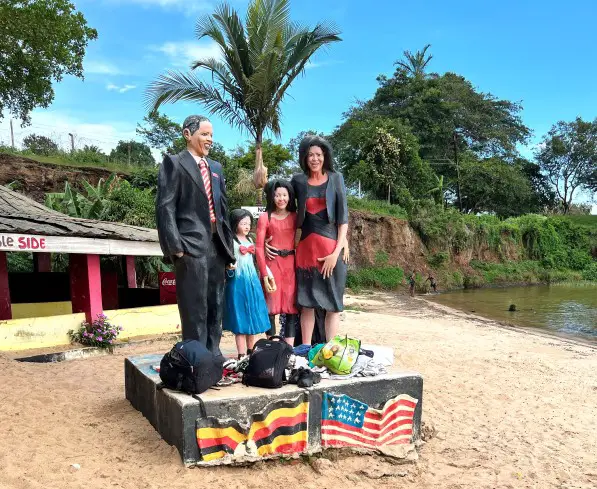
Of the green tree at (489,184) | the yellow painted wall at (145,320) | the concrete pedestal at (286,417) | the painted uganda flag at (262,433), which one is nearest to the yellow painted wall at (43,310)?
the yellow painted wall at (145,320)

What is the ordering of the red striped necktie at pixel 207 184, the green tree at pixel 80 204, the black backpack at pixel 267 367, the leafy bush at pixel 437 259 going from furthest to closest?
the leafy bush at pixel 437 259
the green tree at pixel 80 204
the red striped necktie at pixel 207 184
the black backpack at pixel 267 367

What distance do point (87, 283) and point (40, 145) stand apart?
20406 mm

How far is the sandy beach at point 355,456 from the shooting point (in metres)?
3.42

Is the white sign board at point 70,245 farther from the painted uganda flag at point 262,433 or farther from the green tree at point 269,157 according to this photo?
the green tree at point 269,157

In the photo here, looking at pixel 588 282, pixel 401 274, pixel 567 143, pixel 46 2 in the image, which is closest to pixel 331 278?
pixel 46 2

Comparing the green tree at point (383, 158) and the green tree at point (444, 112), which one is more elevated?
the green tree at point (444, 112)

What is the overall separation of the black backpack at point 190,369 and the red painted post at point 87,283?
5.42m

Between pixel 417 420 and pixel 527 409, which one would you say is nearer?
pixel 417 420

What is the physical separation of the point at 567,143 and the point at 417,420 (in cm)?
4375

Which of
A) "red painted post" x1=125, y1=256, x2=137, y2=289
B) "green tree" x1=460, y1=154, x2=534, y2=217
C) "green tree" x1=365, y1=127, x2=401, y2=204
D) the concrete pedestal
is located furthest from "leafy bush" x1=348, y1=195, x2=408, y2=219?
the concrete pedestal

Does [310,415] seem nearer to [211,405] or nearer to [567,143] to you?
[211,405]

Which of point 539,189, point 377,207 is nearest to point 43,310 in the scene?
point 377,207

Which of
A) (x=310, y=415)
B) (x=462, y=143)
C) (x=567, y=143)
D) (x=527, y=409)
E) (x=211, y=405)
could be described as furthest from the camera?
(x=567, y=143)

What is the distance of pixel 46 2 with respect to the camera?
15531 mm
